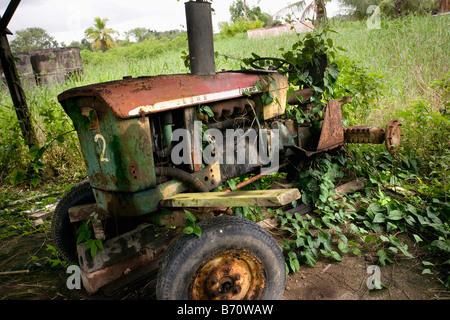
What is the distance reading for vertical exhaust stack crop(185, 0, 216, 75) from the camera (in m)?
2.15

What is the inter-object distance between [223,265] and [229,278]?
81mm

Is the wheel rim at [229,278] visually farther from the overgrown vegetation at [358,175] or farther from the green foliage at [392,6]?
the green foliage at [392,6]

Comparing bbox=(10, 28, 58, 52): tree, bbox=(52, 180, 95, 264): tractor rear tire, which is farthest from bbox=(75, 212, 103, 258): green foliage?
bbox=(10, 28, 58, 52): tree

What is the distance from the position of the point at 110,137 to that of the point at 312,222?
73.2 inches

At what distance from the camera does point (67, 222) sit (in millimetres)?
2473

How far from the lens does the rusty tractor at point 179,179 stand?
1.67 metres

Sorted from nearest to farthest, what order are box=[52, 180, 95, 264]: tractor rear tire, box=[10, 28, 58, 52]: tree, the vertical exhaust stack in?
the vertical exhaust stack, box=[52, 180, 95, 264]: tractor rear tire, box=[10, 28, 58, 52]: tree

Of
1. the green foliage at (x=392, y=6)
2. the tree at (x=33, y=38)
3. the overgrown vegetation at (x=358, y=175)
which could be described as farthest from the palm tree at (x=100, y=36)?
the overgrown vegetation at (x=358, y=175)

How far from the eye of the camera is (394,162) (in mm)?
3609

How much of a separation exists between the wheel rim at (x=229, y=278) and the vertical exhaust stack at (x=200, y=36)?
1.28 metres

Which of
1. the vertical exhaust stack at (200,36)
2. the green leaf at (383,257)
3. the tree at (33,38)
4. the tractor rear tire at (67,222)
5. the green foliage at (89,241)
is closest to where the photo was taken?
the green foliage at (89,241)

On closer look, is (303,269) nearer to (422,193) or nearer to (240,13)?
(422,193)

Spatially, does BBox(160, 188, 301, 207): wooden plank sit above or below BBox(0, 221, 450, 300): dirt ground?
above

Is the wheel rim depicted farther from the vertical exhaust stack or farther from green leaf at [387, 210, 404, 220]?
green leaf at [387, 210, 404, 220]
